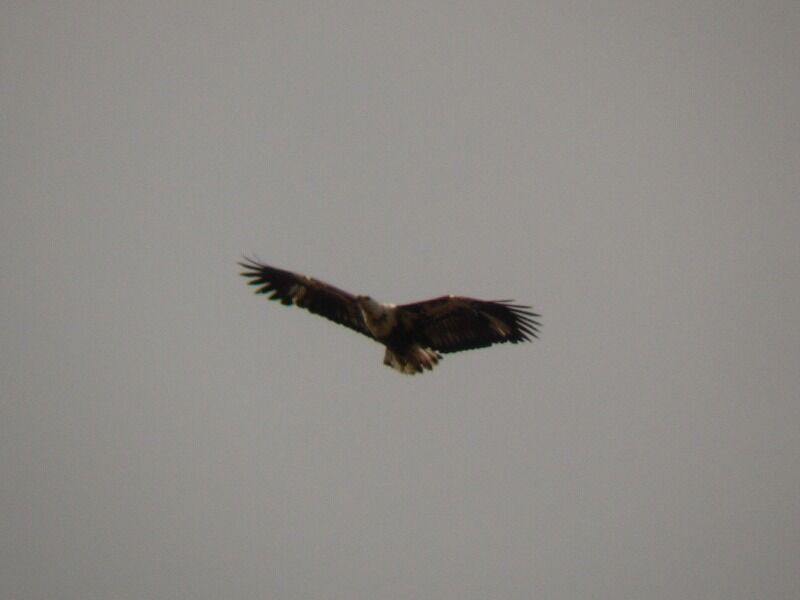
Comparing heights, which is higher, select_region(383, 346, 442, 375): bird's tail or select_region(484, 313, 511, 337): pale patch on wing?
select_region(484, 313, 511, 337): pale patch on wing

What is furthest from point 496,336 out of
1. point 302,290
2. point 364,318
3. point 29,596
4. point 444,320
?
point 29,596

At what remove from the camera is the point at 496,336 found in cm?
1468

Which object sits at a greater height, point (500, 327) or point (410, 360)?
point (500, 327)

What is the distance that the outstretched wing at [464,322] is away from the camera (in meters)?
14.3

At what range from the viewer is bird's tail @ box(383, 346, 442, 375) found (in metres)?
14.6

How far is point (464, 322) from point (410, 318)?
28.5 inches

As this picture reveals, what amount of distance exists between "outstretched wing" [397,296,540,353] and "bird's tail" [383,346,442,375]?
0.15 metres

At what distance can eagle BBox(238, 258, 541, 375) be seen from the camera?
46.9 ft

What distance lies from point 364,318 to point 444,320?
1031 mm

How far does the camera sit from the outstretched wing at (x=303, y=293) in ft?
48.8

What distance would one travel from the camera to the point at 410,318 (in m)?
14.4

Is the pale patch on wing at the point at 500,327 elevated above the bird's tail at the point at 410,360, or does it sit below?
above

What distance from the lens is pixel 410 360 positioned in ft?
48.1

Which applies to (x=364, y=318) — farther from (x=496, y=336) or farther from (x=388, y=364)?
(x=496, y=336)
